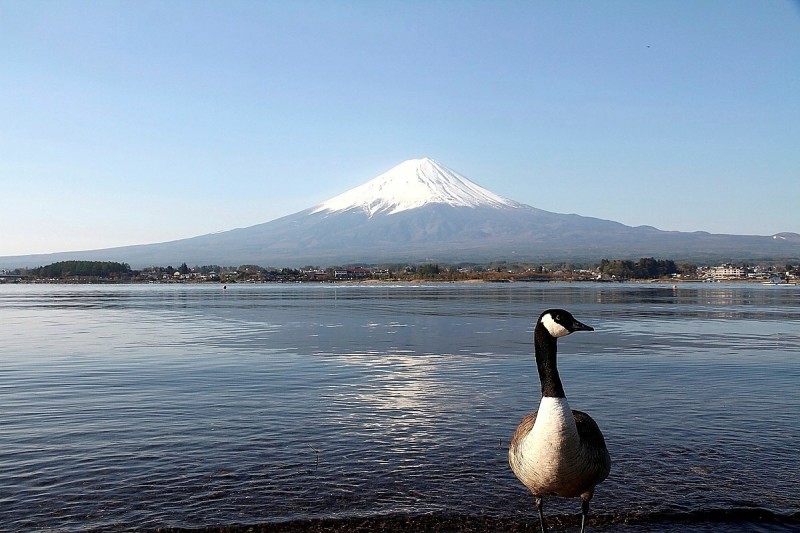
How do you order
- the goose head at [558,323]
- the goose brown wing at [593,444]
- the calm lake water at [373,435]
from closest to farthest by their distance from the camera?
the goose brown wing at [593,444], the goose head at [558,323], the calm lake water at [373,435]

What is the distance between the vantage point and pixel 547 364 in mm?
8109

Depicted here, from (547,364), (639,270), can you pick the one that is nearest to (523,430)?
(547,364)

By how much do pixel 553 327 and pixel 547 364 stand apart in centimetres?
41

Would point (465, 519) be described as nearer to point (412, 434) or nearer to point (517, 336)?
point (412, 434)

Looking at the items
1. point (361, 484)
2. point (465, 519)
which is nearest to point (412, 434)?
point (361, 484)

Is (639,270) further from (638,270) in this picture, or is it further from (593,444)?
(593,444)

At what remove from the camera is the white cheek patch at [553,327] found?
26.9 feet

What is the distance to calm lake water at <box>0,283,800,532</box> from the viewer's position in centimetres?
962

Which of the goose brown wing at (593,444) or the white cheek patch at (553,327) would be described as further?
the white cheek patch at (553,327)

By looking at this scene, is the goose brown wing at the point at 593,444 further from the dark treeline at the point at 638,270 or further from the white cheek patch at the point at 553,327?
the dark treeline at the point at 638,270

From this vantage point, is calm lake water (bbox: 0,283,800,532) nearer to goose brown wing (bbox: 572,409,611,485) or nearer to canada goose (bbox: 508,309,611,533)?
goose brown wing (bbox: 572,409,611,485)

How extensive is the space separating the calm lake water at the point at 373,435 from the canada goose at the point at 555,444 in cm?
145

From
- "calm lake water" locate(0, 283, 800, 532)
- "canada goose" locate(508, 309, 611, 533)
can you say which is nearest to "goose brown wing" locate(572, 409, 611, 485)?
"canada goose" locate(508, 309, 611, 533)

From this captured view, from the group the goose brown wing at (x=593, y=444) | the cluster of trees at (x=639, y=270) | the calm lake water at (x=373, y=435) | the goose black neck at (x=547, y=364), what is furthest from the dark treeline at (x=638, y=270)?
the goose black neck at (x=547, y=364)
